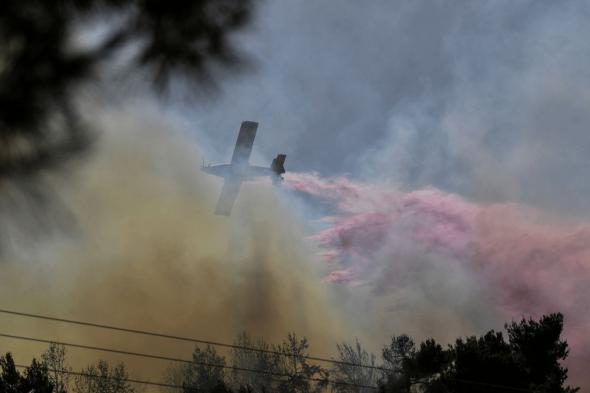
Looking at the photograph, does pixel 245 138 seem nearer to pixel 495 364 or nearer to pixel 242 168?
pixel 242 168

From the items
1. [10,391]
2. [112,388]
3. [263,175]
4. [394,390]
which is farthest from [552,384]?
[112,388]

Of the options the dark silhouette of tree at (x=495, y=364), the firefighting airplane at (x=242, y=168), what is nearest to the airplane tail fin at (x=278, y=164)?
the firefighting airplane at (x=242, y=168)

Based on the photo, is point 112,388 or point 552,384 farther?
point 112,388

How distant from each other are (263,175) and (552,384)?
30.0 meters

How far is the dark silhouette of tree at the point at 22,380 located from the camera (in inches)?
1644

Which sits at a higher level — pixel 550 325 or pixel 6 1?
pixel 550 325

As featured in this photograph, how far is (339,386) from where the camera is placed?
74750mm

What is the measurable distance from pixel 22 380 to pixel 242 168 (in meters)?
24.9

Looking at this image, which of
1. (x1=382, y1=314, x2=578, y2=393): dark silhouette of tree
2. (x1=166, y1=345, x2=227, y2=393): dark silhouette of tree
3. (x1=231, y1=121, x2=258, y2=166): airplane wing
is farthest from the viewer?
(x1=166, y1=345, x2=227, y2=393): dark silhouette of tree

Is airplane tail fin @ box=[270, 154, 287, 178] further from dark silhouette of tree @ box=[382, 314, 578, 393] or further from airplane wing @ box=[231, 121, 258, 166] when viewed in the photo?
dark silhouette of tree @ box=[382, 314, 578, 393]

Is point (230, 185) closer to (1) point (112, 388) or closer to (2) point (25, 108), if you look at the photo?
(1) point (112, 388)

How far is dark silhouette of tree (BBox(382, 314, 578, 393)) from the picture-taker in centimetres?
3875

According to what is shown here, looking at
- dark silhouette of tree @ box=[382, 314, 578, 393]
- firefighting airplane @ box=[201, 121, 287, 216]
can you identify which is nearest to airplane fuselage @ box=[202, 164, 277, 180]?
firefighting airplane @ box=[201, 121, 287, 216]

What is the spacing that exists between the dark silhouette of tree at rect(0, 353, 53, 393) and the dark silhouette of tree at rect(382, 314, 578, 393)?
23.9m
